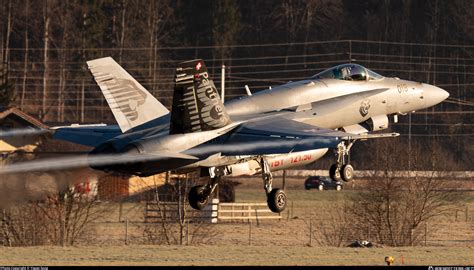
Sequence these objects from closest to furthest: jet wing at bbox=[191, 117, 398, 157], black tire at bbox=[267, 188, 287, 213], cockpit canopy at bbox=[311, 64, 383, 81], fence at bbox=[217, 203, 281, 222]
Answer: jet wing at bbox=[191, 117, 398, 157] < black tire at bbox=[267, 188, 287, 213] < cockpit canopy at bbox=[311, 64, 383, 81] < fence at bbox=[217, 203, 281, 222]

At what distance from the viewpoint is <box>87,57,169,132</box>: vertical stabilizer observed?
4097 cm

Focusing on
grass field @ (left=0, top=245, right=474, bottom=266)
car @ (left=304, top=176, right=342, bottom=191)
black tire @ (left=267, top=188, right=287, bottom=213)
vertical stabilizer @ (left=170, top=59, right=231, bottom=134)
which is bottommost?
grass field @ (left=0, top=245, right=474, bottom=266)

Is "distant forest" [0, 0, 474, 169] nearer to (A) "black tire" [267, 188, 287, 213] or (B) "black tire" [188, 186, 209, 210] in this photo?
(A) "black tire" [267, 188, 287, 213]

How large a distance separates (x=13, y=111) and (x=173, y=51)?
4948cm

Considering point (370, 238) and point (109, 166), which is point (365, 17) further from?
point (109, 166)

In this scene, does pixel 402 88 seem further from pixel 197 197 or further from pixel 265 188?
pixel 197 197

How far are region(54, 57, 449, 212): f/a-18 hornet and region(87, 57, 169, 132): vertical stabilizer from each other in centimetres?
3

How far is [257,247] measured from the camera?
45844mm

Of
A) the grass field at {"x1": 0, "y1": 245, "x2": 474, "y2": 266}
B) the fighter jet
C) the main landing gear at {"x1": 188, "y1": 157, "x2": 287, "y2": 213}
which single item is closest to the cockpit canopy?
the fighter jet

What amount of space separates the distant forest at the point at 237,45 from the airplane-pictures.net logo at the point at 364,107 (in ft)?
171

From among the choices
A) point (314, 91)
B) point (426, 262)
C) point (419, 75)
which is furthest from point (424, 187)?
point (419, 75)

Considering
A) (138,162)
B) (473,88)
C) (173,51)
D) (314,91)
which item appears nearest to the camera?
(138,162)

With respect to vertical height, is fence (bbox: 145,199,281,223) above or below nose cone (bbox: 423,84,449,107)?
below

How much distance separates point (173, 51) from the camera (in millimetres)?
118812
